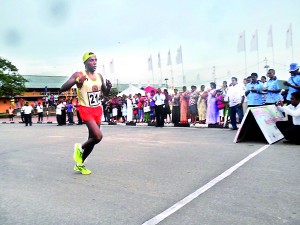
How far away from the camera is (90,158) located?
6.88 m

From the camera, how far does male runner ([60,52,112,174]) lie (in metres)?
Answer: 5.30

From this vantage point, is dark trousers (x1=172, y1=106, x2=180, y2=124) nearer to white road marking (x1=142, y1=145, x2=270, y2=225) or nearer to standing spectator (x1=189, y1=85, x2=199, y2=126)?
standing spectator (x1=189, y1=85, x2=199, y2=126)

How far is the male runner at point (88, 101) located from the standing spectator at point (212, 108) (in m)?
8.54

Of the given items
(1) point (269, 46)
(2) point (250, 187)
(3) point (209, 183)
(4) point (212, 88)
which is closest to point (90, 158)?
(3) point (209, 183)

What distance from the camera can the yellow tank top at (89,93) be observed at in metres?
5.39

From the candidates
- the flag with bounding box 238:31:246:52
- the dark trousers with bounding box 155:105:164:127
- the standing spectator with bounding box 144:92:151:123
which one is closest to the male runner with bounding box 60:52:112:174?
the dark trousers with bounding box 155:105:164:127

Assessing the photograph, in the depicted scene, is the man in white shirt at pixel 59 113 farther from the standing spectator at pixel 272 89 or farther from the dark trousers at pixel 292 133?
the dark trousers at pixel 292 133

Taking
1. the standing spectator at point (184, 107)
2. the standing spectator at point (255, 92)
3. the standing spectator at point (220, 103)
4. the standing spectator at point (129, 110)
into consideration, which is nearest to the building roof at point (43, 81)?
the standing spectator at point (129, 110)

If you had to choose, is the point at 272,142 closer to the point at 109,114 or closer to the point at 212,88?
the point at 212,88

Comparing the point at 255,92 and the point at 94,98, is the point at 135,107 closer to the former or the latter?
the point at 255,92

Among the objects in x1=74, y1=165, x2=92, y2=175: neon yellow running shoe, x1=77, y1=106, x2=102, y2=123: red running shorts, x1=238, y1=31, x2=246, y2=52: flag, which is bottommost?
x1=74, y1=165, x2=92, y2=175: neon yellow running shoe

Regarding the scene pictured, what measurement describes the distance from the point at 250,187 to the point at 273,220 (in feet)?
3.73

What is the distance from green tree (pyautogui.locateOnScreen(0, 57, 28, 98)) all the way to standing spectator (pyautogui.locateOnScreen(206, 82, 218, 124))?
54.4 m

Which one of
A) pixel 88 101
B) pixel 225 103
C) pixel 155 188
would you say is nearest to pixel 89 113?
pixel 88 101
